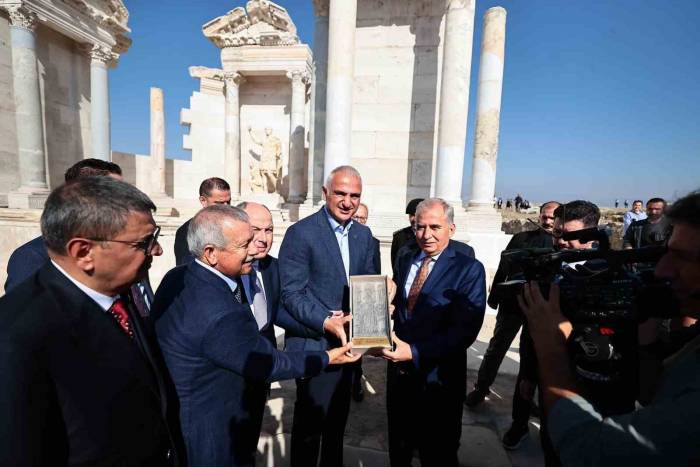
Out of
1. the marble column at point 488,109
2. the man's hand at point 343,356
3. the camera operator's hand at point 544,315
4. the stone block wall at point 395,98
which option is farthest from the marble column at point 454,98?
the camera operator's hand at point 544,315

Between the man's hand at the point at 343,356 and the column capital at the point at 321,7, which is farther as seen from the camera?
the column capital at the point at 321,7

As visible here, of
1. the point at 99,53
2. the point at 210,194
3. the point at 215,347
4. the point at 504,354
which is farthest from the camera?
the point at 99,53

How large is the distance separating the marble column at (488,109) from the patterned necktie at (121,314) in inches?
304

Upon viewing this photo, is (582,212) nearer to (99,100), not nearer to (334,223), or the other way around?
(334,223)

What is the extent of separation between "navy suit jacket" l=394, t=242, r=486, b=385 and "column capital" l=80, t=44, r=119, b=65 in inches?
595

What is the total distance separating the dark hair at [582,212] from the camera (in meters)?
2.55

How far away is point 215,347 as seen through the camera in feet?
4.74

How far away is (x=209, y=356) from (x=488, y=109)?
26.8 feet

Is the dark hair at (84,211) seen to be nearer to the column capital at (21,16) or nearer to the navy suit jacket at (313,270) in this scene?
the navy suit jacket at (313,270)

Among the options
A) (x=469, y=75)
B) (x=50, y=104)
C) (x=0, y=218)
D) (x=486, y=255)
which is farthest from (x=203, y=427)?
(x=50, y=104)

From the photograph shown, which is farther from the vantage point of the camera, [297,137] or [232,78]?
[232,78]

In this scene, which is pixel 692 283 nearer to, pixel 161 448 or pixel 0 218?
pixel 161 448

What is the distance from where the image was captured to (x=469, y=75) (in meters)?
7.26

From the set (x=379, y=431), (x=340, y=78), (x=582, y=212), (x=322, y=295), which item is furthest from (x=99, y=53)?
(x=582, y=212)
